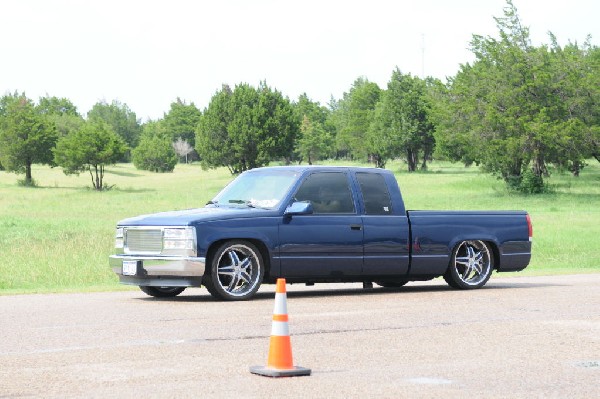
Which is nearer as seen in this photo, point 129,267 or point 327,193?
point 129,267

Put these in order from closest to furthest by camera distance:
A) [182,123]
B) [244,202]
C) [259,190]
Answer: [244,202]
[259,190]
[182,123]

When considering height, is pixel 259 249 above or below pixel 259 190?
below

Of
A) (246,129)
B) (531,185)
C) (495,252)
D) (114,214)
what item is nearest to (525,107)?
(531,185)

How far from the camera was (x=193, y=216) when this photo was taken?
14.6 metres

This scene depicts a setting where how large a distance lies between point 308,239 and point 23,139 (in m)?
92.9

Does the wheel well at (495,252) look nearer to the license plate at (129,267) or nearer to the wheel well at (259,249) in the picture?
the wheel well at (259,249)

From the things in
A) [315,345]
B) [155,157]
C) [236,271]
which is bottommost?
[315,345]

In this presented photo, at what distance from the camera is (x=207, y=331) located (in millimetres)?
11219

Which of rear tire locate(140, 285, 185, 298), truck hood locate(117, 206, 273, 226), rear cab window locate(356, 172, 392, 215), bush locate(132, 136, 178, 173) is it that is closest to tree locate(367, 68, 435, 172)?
bush locate(132, 136, 178, 173)

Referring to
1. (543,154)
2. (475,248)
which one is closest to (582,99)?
(543,154)

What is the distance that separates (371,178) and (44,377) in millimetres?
8503

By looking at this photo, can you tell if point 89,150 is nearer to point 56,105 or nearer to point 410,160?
point 410,160

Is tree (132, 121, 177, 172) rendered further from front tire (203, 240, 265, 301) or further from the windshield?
front tire (203, 240, 265, 301)

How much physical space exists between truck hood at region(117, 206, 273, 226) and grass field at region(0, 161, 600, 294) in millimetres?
3254
